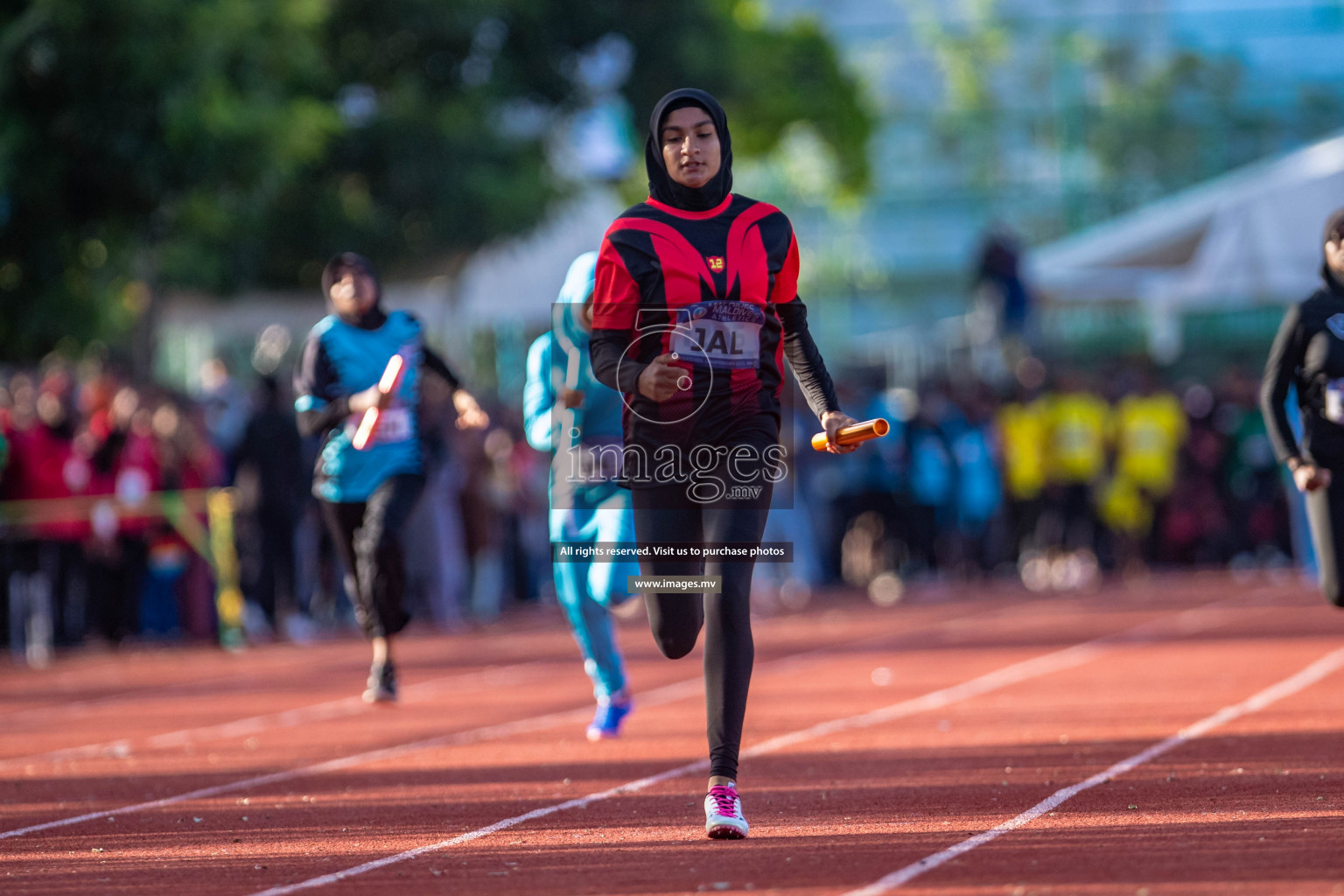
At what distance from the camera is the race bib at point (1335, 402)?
926cm

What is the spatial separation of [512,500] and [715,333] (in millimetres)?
14790

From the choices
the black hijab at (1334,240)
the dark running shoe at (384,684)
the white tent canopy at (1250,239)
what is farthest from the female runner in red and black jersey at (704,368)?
the white tent canopy at (1250,239)

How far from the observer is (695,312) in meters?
6.64

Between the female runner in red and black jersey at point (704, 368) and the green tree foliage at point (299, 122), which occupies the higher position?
the green tree foliage at point (299, 122)

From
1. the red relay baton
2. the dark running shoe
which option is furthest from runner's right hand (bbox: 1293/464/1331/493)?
the dark running shoe

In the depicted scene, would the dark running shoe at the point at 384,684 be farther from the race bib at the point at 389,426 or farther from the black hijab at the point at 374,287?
the black hijab at the point at 374,287

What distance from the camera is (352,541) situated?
10.8 meters

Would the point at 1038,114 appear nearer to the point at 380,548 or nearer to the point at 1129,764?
the point at 380,548

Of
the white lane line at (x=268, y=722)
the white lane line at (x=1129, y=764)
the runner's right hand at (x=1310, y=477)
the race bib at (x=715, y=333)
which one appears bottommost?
the white lane line at (x=1129, y=764)

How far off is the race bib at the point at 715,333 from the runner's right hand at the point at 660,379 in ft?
0.67

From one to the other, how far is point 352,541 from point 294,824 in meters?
3.31

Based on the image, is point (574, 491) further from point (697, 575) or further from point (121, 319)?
point (121, 319)

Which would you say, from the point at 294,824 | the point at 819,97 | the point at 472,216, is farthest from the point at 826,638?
the point at 819,97

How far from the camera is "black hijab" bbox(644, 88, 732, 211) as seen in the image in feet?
22.2
